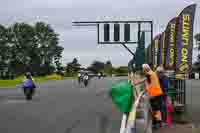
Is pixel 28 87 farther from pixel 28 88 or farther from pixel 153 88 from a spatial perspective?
pixel 153 88

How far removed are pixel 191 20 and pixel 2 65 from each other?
420 feet

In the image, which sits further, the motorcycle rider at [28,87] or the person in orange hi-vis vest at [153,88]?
the motorcycle rider at [28,87]

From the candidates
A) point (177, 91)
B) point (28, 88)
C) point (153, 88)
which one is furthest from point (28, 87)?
point (153, 88)

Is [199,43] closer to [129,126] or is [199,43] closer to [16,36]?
[16,36]

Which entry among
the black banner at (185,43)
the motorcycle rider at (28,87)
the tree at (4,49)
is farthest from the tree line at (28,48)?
the black banner at (185,43)

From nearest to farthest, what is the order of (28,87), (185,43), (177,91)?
(185,43), (177,91), (28,87)

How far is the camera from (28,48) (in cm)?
14525

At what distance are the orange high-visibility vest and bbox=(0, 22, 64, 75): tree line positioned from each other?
127 meters

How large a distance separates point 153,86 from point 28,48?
133m

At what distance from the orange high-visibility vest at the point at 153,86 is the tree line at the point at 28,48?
417ft

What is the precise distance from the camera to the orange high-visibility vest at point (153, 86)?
13953mm

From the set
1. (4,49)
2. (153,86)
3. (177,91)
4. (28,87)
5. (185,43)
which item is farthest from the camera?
(4,49)

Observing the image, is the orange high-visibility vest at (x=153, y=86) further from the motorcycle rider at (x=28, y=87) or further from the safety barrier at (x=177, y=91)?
the motorcycle rider at (x=28, y=87)

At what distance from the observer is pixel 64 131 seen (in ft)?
46.2
